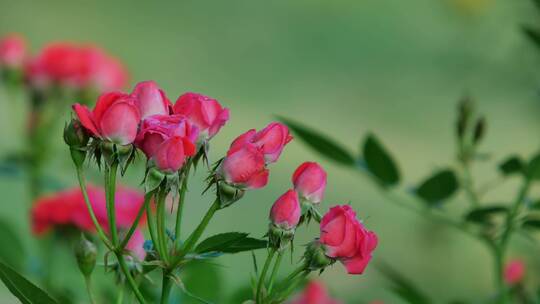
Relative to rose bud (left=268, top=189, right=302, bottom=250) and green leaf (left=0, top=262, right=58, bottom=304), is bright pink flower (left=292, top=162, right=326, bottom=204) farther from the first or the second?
green leaf (left=0, top=262, right=58, bottom=304)

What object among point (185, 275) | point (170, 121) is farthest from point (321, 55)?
point (170, 121)

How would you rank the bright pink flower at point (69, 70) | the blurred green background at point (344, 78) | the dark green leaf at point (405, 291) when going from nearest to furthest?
the dark green leaf at point (405, 291), the bright pink flower at point (69, 70), the blurred green background at point (344, 78)

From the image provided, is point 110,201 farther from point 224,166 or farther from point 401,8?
point 401,8

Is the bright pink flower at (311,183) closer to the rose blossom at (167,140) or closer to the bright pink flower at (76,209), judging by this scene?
the rose blossom at (167,140)

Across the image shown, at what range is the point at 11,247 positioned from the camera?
0.90 meters

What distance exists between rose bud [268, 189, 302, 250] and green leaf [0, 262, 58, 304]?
0.10 metres

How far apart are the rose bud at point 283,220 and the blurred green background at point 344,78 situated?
236cm

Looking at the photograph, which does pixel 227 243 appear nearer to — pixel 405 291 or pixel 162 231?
pixel 162 231

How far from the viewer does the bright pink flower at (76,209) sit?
3.06 ft

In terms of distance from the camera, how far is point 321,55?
14.5ft

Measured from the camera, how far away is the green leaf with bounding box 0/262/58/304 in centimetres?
41

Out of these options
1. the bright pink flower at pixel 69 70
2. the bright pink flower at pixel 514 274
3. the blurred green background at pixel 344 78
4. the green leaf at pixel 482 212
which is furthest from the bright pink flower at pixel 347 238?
the blurred green background at pixel 344 78

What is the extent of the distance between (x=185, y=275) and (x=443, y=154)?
3065 mm

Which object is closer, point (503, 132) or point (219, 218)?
point (219, 218)
